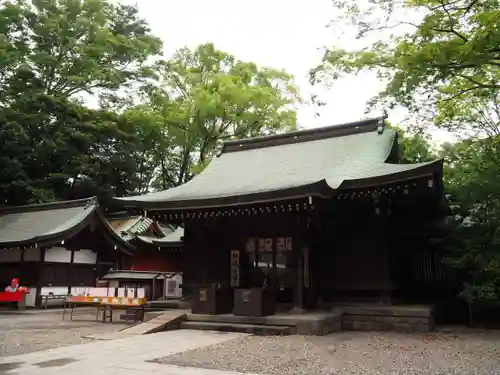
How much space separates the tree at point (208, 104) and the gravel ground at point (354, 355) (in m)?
21.0

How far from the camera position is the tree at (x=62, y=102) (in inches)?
1061

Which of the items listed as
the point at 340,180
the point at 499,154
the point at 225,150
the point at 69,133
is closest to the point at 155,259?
the point at 225,150

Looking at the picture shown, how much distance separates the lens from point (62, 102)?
2825 cm

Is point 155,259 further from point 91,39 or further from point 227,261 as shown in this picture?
point 91,39

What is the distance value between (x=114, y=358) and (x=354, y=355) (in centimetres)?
435

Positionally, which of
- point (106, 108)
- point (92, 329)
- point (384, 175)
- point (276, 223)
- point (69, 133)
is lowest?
point (92, 329)

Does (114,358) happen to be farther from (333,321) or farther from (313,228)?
(313,228)

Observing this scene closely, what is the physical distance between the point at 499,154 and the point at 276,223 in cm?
701

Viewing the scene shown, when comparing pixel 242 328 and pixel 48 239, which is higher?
pixel 48 239

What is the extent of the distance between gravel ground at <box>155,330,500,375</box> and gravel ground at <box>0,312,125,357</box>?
336 cm

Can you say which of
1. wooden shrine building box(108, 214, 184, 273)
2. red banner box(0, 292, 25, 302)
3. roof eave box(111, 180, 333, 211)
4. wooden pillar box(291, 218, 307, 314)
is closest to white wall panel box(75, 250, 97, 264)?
wooden shrine building box(108, 214, 184, 273)

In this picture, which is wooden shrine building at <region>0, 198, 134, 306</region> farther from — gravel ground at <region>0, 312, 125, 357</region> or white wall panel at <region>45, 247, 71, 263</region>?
gravel ground at <region>0, 312, 125, 357</region>

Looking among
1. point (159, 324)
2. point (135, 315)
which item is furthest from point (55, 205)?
point (159, 324)

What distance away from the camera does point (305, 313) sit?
11.9 m
